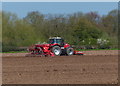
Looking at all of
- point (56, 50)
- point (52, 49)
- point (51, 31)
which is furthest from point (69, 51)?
point (51, 31)

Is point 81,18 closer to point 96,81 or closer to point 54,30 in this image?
point 54,30

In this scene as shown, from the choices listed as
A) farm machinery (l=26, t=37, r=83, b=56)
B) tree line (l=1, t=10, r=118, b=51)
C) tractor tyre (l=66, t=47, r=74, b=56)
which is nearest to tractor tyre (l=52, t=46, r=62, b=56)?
farm machinery (l=26, t=37, r=83, b=56)

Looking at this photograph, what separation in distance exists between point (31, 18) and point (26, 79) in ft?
129

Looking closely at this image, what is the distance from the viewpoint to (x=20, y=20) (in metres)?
54.0

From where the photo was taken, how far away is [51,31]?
1591 inches

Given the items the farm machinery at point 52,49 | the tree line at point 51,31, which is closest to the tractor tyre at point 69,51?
the farm machinery at point 52,49

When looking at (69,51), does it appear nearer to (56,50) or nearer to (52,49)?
(56,50)

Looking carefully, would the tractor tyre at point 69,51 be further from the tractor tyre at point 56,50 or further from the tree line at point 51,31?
the tree line at point 51,31

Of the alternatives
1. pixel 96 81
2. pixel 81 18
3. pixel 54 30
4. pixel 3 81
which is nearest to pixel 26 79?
pixel 3 81

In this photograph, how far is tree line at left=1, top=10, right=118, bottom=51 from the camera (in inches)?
1742

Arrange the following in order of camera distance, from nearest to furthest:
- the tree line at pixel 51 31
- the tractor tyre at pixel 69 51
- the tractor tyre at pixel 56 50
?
the tractor tyre at pixel 56 50 < the tractor tyre at pixel 69 51 < the tree line at pixel 51 31

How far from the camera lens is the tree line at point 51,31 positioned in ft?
145

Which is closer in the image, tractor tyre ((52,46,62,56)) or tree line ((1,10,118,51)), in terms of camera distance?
tractor tyre ((52,46,62,56))

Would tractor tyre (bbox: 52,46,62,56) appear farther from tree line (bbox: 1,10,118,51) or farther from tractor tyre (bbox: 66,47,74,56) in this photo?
tree line (bbox: 1,10,118,51)
